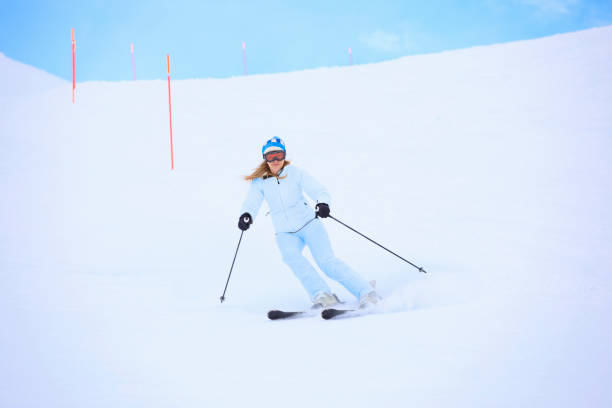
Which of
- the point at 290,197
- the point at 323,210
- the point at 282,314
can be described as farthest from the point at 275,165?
the point at 282,314

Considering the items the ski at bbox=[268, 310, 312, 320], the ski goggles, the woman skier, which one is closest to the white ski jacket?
the woman skier

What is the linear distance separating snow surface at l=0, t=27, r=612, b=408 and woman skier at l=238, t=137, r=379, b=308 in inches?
18.8

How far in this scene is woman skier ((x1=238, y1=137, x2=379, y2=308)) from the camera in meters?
3.27

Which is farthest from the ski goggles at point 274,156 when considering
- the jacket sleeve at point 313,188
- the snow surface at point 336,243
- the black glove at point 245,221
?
the snow surface at point 336,243

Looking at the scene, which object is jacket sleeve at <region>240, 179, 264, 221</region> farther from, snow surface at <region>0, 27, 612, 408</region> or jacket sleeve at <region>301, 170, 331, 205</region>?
snow surface at <region>0, 27, 612, 408</region>

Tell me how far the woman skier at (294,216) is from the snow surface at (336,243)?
1.57ft

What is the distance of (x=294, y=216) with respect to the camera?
3398 mm

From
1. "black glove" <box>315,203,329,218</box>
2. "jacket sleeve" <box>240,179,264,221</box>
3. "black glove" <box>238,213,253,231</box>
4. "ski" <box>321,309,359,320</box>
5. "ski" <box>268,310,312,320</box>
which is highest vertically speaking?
"jacket sleeve" <box>240,179,264,221</box>

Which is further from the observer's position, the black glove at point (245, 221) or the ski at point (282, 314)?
the black glove at point (245, 221)

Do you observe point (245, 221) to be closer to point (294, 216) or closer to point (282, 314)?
point (294, 216)

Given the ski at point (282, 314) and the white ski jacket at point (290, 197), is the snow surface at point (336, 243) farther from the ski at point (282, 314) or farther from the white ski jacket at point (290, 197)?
the white ski jacket at point (290, 197)

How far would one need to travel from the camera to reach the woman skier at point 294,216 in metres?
3.27

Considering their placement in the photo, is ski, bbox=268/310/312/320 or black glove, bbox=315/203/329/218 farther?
black glove, bbox=315/203/329/218

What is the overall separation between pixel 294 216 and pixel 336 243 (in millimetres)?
1635
